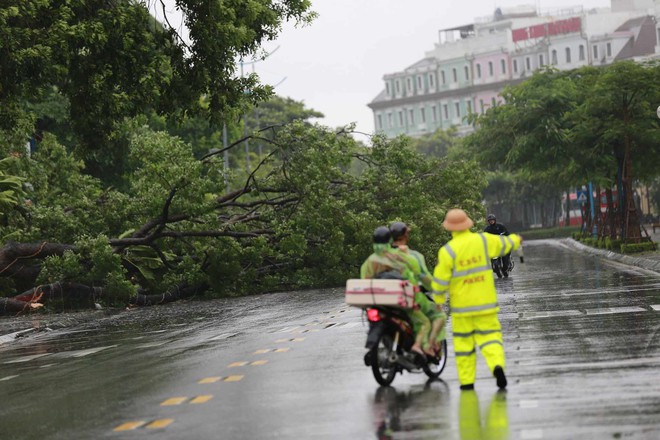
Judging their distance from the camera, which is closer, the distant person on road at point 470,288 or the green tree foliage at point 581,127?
the distant person on road at point 470,288

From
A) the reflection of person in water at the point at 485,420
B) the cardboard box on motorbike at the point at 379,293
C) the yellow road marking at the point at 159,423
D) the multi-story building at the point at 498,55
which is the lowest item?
the reflection of person in water at the point at 485,420

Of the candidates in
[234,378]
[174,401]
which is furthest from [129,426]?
[234,378]

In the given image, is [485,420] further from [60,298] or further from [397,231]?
[60,298]

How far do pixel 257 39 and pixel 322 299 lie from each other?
7369 mm

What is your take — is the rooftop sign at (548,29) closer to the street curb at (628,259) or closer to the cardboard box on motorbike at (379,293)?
the street curb at (628,259)

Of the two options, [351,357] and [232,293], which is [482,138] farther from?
[351,357]

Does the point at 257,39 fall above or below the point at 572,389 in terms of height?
above

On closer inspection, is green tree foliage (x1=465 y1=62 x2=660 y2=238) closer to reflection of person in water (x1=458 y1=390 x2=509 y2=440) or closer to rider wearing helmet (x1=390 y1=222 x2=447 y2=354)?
rider wearing helmet (x1=390 y1=222 x2=447 y2=354)

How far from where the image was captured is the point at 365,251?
36.2 metres

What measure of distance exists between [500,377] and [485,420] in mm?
1737

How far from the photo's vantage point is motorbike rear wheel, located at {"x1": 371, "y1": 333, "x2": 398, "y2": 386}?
1248 centimetres

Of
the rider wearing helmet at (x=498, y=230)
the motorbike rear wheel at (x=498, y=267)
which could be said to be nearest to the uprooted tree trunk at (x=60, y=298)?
the rider wearing helmet at (x=498, y=230)

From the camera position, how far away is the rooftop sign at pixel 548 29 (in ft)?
506

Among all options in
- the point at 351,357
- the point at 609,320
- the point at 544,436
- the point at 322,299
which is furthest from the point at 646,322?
the point at 322,299
